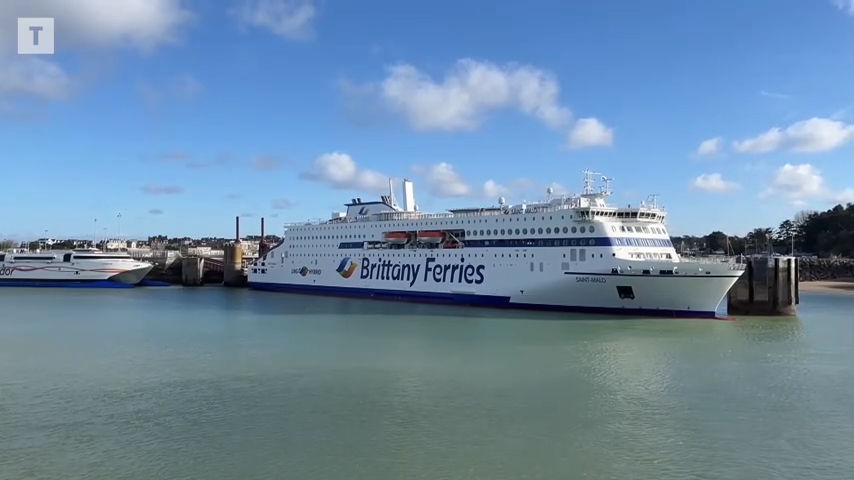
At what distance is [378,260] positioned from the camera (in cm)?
3128

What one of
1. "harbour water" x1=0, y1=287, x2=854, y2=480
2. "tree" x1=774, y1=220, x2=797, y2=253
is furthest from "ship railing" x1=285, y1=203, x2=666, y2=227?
"tree" x1=774, y1=220, x2=797, y2=253

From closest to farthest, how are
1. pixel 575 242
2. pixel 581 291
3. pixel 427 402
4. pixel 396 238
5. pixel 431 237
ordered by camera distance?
1. pixel 427 402
2. pixel 581 291
3. pixel 575 242
4. pixel 431 237
5. pixel 396 238

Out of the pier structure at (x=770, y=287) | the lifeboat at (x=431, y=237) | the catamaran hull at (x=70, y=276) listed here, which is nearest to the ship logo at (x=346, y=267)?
the lifeboat at (x=431, y=237)

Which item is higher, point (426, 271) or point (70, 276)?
point (426, 271)

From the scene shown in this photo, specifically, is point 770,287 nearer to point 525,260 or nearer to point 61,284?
point 525,260

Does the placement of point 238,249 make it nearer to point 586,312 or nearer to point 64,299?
point 64,299

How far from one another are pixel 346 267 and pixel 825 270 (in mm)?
42910

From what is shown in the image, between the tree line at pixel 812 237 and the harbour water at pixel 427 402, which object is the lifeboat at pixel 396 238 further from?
the tree line at pixel 812 237

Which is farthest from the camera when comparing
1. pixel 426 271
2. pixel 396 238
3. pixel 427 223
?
pixel 396 238

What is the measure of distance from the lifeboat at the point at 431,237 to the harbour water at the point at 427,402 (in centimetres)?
900

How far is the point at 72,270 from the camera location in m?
41.7

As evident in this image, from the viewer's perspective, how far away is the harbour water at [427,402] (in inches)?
317

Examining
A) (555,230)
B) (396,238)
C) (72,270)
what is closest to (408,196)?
(396,238)

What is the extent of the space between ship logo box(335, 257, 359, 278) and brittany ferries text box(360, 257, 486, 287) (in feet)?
2.51
